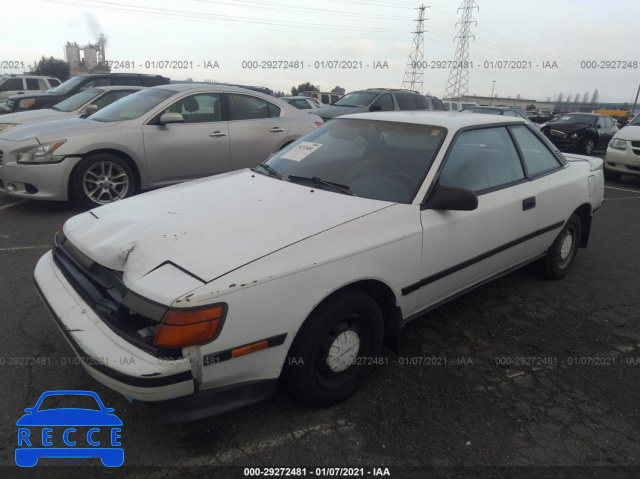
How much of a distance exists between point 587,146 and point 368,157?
558 inches

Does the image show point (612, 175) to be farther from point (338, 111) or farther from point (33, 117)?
point (33, 117)

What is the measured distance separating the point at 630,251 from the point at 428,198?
3.73m

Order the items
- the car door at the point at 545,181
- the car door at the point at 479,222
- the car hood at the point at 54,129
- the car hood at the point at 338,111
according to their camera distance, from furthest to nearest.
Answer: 1. the car hood at the point at 338,111
2. the car hood at the point at 54,129
3. the car door at the point at 545,181
4. the car door at the point at 479,222

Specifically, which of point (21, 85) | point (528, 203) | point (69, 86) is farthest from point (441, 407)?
point (21, 85)

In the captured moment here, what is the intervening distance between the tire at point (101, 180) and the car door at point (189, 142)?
0.30 meters

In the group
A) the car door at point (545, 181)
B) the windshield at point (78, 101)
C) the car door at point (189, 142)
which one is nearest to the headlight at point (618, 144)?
the car door at point (545, 181)

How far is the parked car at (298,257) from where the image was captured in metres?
1.92

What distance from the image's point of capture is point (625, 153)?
946 centimetres

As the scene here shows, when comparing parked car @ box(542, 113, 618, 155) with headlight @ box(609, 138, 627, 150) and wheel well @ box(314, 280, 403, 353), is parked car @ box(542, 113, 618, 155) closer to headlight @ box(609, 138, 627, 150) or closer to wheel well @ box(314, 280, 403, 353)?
headlight @ box(609, 138, 627, 150)

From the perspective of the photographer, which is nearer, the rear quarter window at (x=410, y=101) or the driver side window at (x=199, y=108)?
the driver side window at (x=199, y=108)

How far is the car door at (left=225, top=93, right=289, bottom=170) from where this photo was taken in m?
6.43

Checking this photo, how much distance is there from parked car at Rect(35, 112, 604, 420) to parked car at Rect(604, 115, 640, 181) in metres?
7.19

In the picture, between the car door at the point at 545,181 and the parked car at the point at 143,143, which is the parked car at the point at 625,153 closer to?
the car door at the point at 545,181

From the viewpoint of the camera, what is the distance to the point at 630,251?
5172 millimetres
